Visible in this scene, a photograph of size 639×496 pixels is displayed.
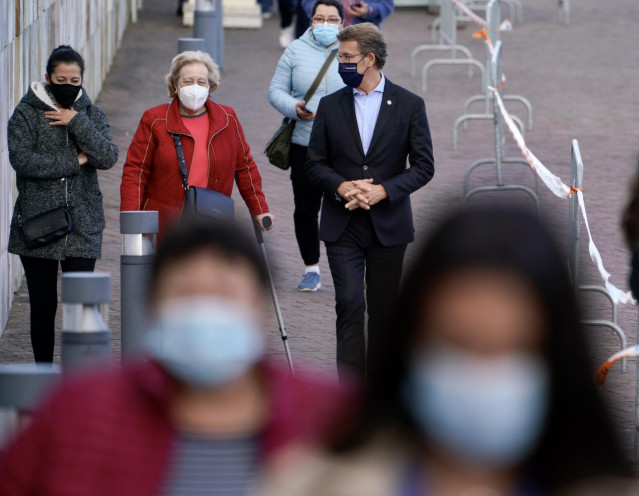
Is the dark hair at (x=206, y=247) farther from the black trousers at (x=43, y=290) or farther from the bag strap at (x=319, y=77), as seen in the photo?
the bag strap at (x=319, y=77)

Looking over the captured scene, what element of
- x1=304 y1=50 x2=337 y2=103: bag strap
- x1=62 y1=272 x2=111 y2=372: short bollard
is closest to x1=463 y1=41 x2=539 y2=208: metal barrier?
x1=304 y1=50 x2=337 y2=103: bag strap

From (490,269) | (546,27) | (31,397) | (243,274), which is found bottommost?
(546,27)

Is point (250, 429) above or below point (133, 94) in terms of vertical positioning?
above

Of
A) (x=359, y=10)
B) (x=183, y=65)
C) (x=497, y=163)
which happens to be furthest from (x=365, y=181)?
(x=497, y=163)

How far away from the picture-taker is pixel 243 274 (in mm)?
2424

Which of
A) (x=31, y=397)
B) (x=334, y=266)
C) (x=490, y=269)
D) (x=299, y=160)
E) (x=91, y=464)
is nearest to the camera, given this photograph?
(x=490, y=269)

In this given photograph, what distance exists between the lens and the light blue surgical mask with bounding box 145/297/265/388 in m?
2.35

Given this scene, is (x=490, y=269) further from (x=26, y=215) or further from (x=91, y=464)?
(x=26, y=215)

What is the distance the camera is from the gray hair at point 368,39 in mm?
6543

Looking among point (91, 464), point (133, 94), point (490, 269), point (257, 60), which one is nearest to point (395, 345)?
point (490, 269)

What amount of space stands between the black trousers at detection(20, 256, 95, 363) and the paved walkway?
759mm

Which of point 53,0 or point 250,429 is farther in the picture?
point 53,0

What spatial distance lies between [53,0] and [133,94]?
221 inches

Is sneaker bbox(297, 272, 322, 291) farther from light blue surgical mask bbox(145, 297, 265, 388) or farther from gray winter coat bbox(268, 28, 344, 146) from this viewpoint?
light blue surgical mask bbox(145, 297, 265, 388)
